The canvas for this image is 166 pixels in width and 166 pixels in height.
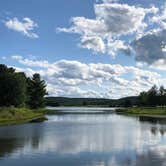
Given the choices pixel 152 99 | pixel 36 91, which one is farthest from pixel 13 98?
pixel 152 99

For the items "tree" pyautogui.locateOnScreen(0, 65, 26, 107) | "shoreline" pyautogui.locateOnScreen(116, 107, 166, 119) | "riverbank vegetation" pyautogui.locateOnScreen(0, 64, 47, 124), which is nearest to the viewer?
"riverbank vegetation" pyautogui.locateOnScreen(0, 64, 47, 124)

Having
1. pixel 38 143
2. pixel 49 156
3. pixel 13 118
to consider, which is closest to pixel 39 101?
pixel 13 118

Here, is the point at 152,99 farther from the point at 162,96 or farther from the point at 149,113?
the point at 149,113

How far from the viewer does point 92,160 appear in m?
25.4

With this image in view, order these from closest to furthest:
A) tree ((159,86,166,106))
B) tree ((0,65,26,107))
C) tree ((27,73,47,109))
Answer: tree ((0,65,26,107)) < tree ((27,73,47,109)) < tree ((159,86,166,106))

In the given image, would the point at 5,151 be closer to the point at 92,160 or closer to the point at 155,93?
the point at 92,160

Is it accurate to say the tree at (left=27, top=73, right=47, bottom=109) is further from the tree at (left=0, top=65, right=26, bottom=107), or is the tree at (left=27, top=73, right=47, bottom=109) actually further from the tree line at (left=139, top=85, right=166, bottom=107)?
the tree line at (left=139, top=85, right=166, bottom=107)

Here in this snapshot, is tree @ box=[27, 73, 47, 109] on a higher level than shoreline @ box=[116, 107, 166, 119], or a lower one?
higher

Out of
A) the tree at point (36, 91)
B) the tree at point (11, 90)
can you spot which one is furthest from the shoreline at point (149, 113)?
the tree at point (11, 90)

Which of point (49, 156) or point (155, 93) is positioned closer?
point (49, 156)

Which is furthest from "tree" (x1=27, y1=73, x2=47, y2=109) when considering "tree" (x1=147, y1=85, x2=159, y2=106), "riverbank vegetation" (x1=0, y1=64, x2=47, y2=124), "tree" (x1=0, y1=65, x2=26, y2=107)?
"tree" (x1=147, y1=85, x2=159, y2=106)

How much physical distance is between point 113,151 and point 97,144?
525 centimetres

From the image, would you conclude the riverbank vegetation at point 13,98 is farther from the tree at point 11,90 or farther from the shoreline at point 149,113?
the shoreline at point 149,113

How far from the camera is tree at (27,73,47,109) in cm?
13100
